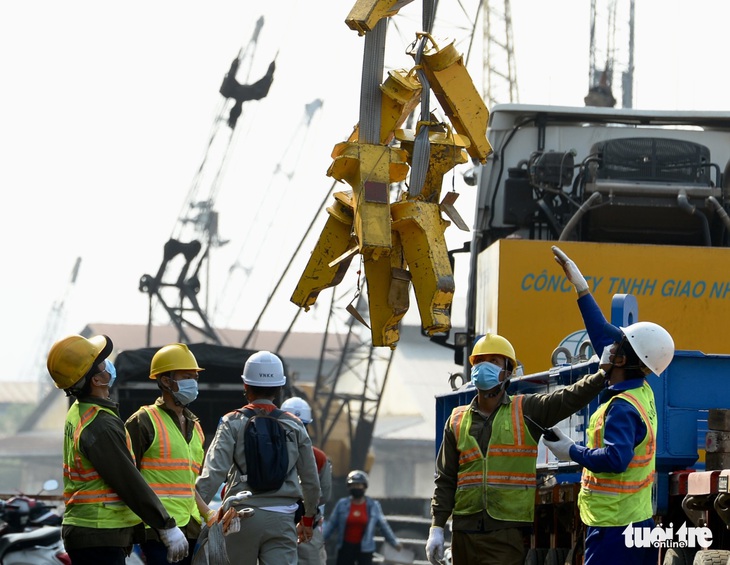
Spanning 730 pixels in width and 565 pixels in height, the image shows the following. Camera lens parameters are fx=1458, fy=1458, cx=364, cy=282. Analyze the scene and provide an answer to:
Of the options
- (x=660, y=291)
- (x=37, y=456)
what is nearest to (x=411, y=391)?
(x=37, y=456)

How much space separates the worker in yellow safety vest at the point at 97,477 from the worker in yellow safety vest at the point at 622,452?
182 centimetres

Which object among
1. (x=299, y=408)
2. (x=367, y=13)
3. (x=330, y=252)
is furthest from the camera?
(x=299, y=408)

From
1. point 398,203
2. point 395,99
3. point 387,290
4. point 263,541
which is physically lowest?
point 263,541

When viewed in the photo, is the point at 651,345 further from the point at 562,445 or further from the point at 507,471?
the point at 507,471

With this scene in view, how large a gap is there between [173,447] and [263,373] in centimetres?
59

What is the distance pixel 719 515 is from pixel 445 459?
4.82 feet

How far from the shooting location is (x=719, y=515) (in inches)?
252

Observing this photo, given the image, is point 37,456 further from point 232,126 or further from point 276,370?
point 276,370

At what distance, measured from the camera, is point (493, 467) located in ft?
23.2

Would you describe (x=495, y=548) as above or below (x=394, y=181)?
below

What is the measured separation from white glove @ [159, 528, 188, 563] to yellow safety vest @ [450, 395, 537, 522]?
4.80 feet

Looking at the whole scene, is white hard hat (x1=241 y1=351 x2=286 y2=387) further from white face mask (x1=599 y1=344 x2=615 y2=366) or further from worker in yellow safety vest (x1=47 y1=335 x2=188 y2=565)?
white face mask (x1=599 y1=344 x2=615 y2=366)

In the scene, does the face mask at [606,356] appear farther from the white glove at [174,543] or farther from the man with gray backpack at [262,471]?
the white glove at [174,543]

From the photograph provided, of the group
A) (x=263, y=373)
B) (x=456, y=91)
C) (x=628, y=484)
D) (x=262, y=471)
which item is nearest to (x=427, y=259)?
(x=456, y=91)
